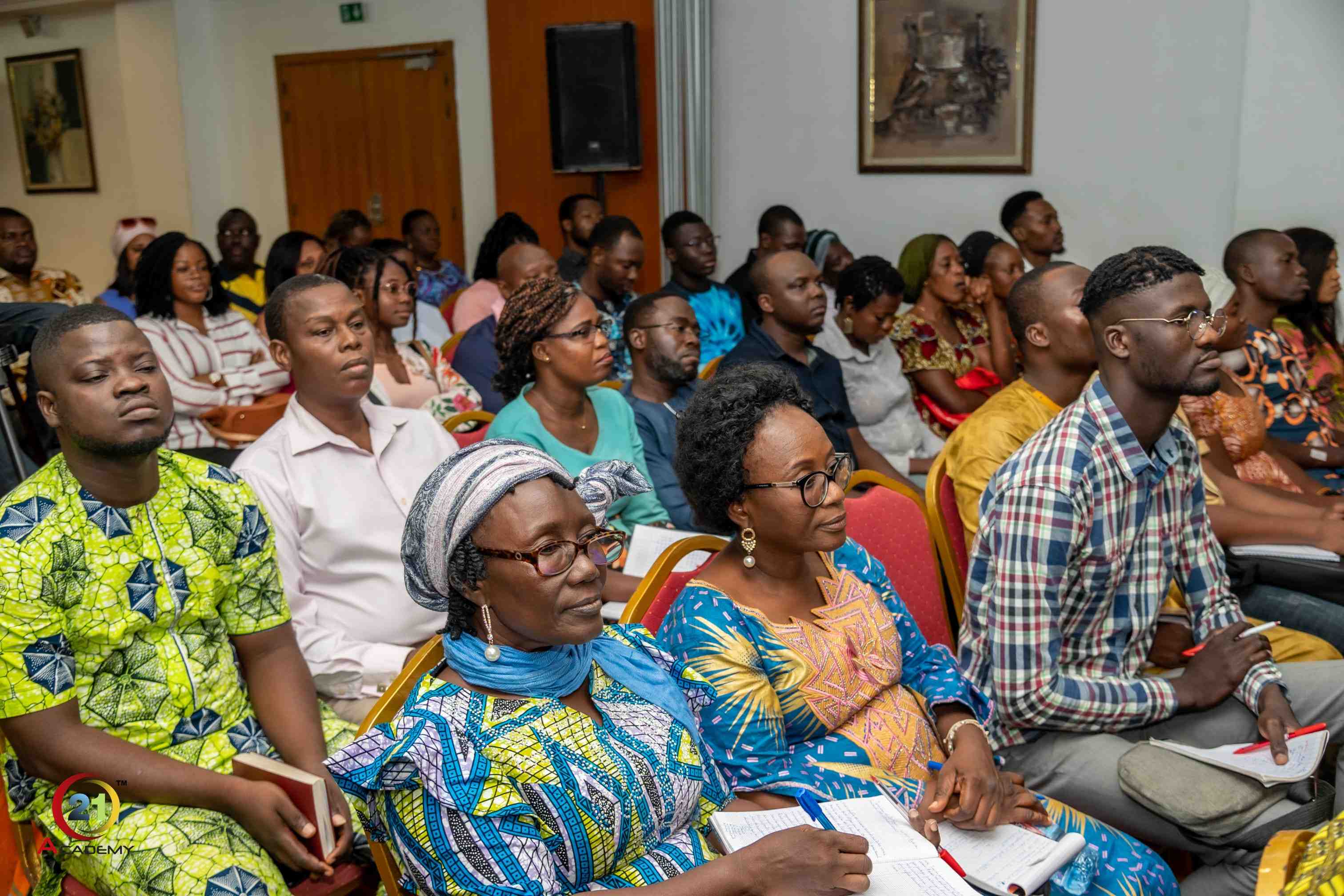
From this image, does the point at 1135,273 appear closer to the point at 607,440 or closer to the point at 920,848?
the point at 920,848

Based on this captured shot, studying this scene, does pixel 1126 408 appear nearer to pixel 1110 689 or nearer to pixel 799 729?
pixel 1110 689

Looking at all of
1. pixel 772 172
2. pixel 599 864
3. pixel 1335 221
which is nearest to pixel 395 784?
pixel 599 864

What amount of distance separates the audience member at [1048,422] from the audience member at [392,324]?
1.95 meters

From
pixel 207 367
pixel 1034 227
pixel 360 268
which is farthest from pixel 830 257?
pixel 207 367

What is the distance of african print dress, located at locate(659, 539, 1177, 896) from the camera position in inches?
71.7

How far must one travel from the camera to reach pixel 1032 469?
7.14 ft

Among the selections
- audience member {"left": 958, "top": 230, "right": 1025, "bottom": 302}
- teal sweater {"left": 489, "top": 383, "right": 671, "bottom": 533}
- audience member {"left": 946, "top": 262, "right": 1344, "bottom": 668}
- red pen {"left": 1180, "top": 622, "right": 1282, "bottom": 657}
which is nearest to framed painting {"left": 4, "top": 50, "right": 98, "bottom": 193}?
audience member {"left": 958, "top": 230, "right": 1025, "bottom": 302}

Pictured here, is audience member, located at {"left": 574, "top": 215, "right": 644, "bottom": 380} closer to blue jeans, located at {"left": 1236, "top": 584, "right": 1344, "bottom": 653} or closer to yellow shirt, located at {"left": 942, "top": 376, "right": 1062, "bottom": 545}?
yellow shirt, located at {"left": 942, "top": 376, "right": 1062, "bottom": 545}

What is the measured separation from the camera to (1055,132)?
641cm

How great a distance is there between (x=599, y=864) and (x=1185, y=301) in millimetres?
1509

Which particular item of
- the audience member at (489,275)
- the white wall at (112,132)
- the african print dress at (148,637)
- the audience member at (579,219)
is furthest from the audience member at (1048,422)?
the white wall at (112,132)

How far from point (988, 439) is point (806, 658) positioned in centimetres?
95

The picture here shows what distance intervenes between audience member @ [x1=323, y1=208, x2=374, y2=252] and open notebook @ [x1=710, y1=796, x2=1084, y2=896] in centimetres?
557

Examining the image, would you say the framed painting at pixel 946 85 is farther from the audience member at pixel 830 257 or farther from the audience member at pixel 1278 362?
the audience member at pixel 1278 362
